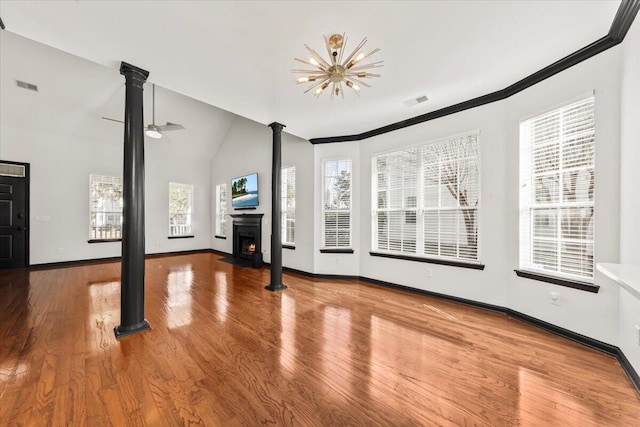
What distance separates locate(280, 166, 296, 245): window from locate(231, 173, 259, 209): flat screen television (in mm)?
1095

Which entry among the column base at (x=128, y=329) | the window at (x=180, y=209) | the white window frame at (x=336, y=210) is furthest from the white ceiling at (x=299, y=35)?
the window at (x=180, y=209)

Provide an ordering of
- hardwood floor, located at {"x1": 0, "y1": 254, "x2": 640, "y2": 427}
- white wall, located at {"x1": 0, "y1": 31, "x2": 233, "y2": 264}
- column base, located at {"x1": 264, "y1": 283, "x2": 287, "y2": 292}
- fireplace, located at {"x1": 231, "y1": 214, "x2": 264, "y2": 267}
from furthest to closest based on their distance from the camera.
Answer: fireplace, located at {"x1": 231, "y1": 214, "x2": 264, "y2": 267} → white wall, located at {"x1": 0, "y1": 31, "x2": 233, "y2": 264} → column base, located at {"x1": 264, "y1": 283, "x2": 287, "y2": 292} → hardwood floor, located at {"x1": 0, "y1": 254, "x2": 640, "y2": 427}

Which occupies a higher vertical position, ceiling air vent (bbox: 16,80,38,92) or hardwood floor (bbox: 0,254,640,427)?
ceiling air vent (bbox: 16,80,38,92)

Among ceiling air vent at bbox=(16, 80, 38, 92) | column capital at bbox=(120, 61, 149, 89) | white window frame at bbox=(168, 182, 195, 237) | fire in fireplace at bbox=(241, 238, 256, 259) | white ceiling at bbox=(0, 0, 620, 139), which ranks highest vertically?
ceiling air vent at bbox=(16, 80, 38, 92)

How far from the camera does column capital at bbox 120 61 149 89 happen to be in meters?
2.60

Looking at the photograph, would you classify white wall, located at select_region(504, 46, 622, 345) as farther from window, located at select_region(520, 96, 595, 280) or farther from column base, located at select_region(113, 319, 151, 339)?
column base, located at select_region(113, 319, 151, 339)

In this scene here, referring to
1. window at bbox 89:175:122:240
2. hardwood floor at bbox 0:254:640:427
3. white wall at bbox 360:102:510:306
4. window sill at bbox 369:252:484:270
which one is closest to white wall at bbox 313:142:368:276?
window sill at bbox 369:252:484:270

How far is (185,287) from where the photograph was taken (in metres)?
4.33

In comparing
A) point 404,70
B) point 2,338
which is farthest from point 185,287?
point 404,70

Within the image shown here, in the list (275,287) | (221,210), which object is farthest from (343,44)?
(221,210)

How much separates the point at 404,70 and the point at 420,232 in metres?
2.37

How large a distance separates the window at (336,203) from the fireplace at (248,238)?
6.49ft

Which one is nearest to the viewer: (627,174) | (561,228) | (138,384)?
(138,384)

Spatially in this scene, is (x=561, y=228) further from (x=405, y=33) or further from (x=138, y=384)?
(x=138, y=384)
